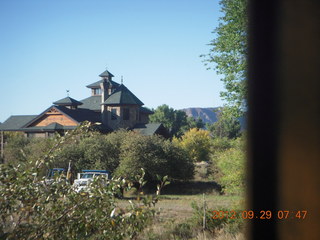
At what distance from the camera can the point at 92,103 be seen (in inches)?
2120

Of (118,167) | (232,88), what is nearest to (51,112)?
(118,167)

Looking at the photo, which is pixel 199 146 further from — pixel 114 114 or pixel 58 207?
pixel 58 207

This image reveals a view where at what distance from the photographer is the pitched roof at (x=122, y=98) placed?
158ft

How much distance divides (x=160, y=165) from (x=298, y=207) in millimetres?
20982

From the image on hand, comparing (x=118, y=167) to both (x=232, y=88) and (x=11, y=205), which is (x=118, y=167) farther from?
(x=11, y=205)

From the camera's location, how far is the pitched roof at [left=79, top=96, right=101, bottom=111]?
52.6 meters

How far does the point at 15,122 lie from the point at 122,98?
17.7 m

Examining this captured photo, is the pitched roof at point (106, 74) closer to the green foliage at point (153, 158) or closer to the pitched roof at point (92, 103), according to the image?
the pitched roof at point (92, 103)

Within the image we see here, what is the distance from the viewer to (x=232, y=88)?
1596 cm

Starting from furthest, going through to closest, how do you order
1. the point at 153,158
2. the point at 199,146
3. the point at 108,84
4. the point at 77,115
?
the point at 108,84 → the point at 77,115 → the point at 199,146 → the point at 153,158

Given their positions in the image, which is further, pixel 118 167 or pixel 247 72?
pixel 118 167

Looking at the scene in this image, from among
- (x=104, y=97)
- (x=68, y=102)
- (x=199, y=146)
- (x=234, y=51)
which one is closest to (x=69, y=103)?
(x=68, y=102)

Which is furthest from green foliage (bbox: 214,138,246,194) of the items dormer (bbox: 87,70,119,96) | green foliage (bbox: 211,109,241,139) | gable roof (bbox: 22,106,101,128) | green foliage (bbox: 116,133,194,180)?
green foliage (bbox: 211,109,241,139)

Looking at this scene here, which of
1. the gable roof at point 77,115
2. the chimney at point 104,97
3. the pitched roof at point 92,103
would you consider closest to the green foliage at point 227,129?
the chimney at point 104,97
